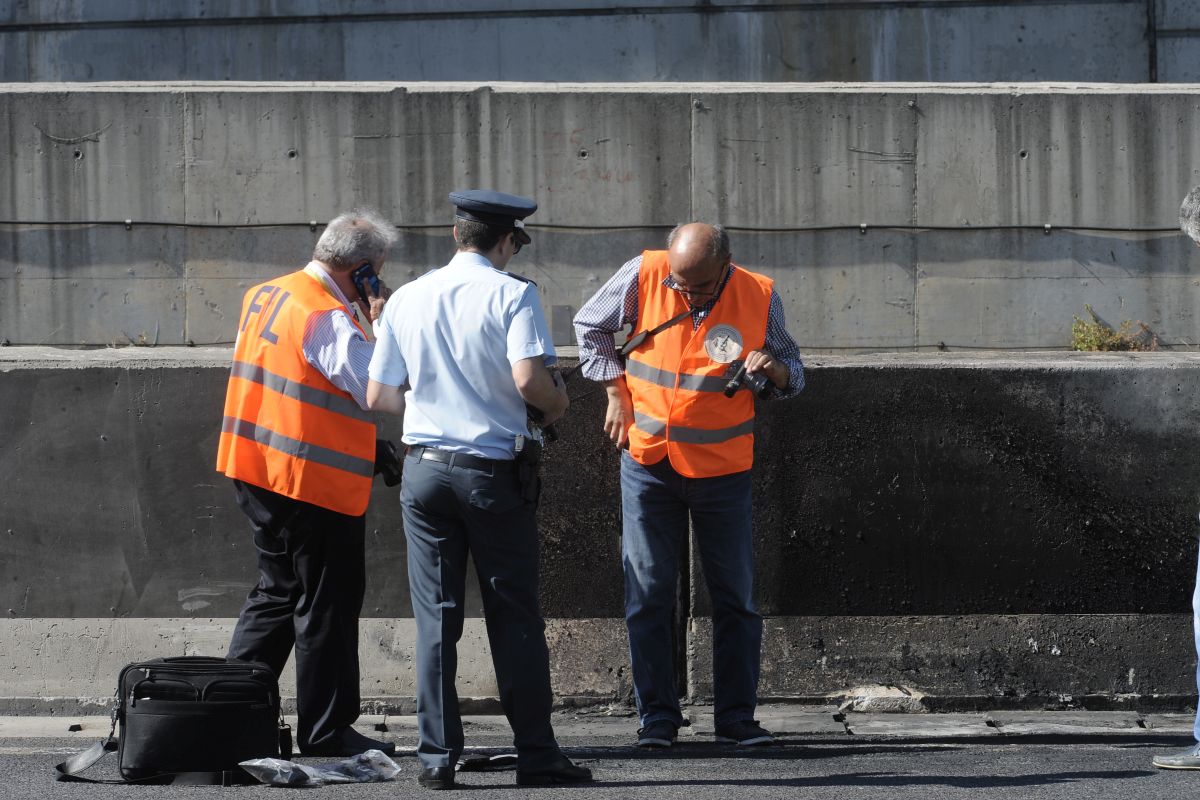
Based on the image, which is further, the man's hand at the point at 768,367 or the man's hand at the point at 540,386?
the man's hand at the point at 768,367

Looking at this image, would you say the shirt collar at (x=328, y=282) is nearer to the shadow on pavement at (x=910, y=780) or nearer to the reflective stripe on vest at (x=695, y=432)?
the reflective stripe on vest at (x=695, y=432)

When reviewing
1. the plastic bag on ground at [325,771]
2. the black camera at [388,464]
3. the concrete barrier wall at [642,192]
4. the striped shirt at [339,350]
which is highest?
the concrete barrier wall at [642,192]

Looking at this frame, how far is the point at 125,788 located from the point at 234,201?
6.74 metres

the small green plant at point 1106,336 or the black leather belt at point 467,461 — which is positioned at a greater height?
the small green plant at point 1106,336

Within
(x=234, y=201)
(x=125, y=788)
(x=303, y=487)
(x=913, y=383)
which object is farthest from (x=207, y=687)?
(x=234, y=201)

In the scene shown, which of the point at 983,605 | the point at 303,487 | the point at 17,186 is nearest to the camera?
the point at 303,487

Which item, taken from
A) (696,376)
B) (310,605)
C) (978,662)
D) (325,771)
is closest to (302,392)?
(310,605)

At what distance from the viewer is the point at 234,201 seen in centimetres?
1093

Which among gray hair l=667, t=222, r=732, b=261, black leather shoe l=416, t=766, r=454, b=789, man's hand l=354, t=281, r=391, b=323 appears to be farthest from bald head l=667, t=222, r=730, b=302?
black leather shoe l=416, t=766, r=454, b=789

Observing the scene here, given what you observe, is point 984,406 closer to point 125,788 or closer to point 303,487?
point 303,487

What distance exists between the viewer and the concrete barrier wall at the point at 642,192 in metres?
10.8

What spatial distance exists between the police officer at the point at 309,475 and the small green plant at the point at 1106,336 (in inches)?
266

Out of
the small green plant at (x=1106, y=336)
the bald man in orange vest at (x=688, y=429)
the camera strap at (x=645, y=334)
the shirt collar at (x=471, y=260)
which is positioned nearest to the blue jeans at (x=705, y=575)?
the bald man in orange vest at (x=688, y=429)

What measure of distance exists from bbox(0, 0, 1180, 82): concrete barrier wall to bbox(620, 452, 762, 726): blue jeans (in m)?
9.39
